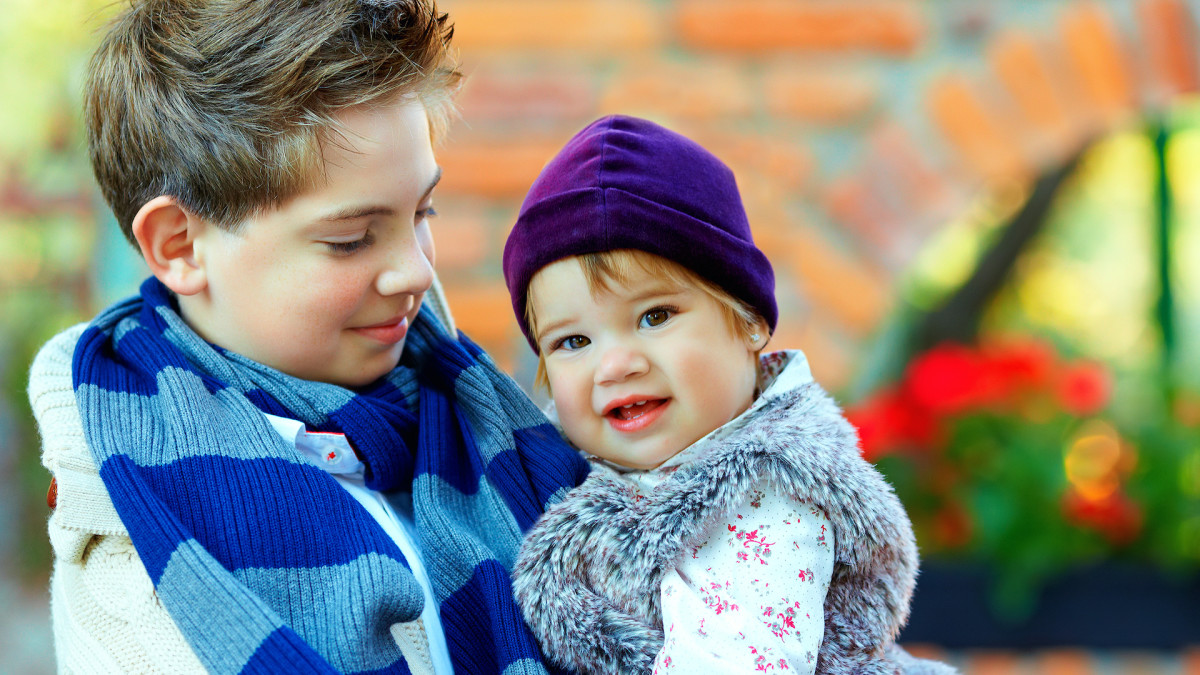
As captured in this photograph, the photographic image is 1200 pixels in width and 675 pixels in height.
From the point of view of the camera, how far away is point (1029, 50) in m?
2.74

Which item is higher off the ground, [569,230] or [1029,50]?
[1029,50]

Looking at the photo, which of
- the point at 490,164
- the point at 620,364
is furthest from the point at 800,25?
the point at 620,364

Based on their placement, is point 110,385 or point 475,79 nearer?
point 110,385

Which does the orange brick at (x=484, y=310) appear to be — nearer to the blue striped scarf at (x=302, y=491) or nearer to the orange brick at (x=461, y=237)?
the orange brick at (x=461, y=237)

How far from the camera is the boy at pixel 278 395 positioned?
1207 millimetres

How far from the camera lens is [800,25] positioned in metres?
2.76

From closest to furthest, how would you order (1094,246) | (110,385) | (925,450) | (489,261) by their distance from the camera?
1. (110,385)
2. (489,261)
3. (925,450)
4. (1094,246)

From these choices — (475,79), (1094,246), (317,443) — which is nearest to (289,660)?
(317,443)

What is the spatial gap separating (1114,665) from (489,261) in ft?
6.42

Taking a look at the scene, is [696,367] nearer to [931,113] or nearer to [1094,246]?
[931,113]

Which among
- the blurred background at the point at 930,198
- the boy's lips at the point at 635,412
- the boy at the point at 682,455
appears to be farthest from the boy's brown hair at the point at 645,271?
the blurred background at the point at 930,198

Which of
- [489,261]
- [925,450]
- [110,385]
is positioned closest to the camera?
[110,385]

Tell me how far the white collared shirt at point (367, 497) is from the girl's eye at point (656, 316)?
426mm

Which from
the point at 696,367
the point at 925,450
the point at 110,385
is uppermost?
the point at 110,385
